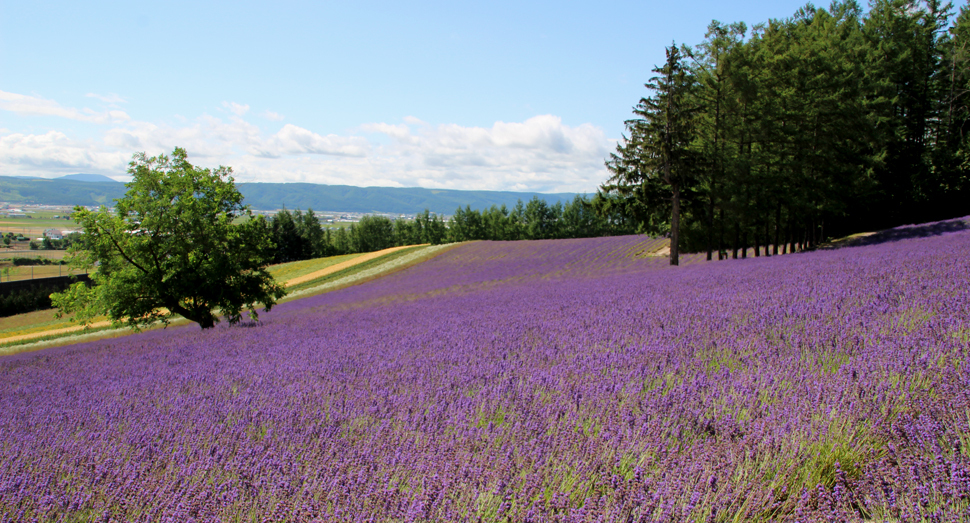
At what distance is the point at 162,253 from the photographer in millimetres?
14383

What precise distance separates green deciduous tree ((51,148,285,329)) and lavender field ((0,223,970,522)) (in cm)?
947

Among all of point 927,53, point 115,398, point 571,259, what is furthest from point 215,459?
point 927,53

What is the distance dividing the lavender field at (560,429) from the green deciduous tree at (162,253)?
947 cm

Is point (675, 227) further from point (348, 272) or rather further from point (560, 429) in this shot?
point (348, 272)

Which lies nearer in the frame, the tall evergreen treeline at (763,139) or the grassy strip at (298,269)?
the tall evergreen treeline at (763,139)

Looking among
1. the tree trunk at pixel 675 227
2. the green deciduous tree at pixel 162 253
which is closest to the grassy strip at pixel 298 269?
the green deciduous tree at pixel 162 253

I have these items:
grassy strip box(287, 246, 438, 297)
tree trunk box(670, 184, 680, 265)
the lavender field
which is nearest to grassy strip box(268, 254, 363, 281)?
grassy strip box(287, 246, 438, 297)

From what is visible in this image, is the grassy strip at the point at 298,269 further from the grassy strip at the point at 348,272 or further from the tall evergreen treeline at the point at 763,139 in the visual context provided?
the tall evergreen treeline at the point at 763,139

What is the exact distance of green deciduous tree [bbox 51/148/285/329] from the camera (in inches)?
551

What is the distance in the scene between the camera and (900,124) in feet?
113

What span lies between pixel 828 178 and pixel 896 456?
27.7 m

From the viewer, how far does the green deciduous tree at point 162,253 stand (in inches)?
551

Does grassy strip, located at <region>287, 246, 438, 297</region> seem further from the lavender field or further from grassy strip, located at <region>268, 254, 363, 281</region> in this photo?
the lavender field

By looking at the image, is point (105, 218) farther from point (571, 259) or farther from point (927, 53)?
point (927, 53)
